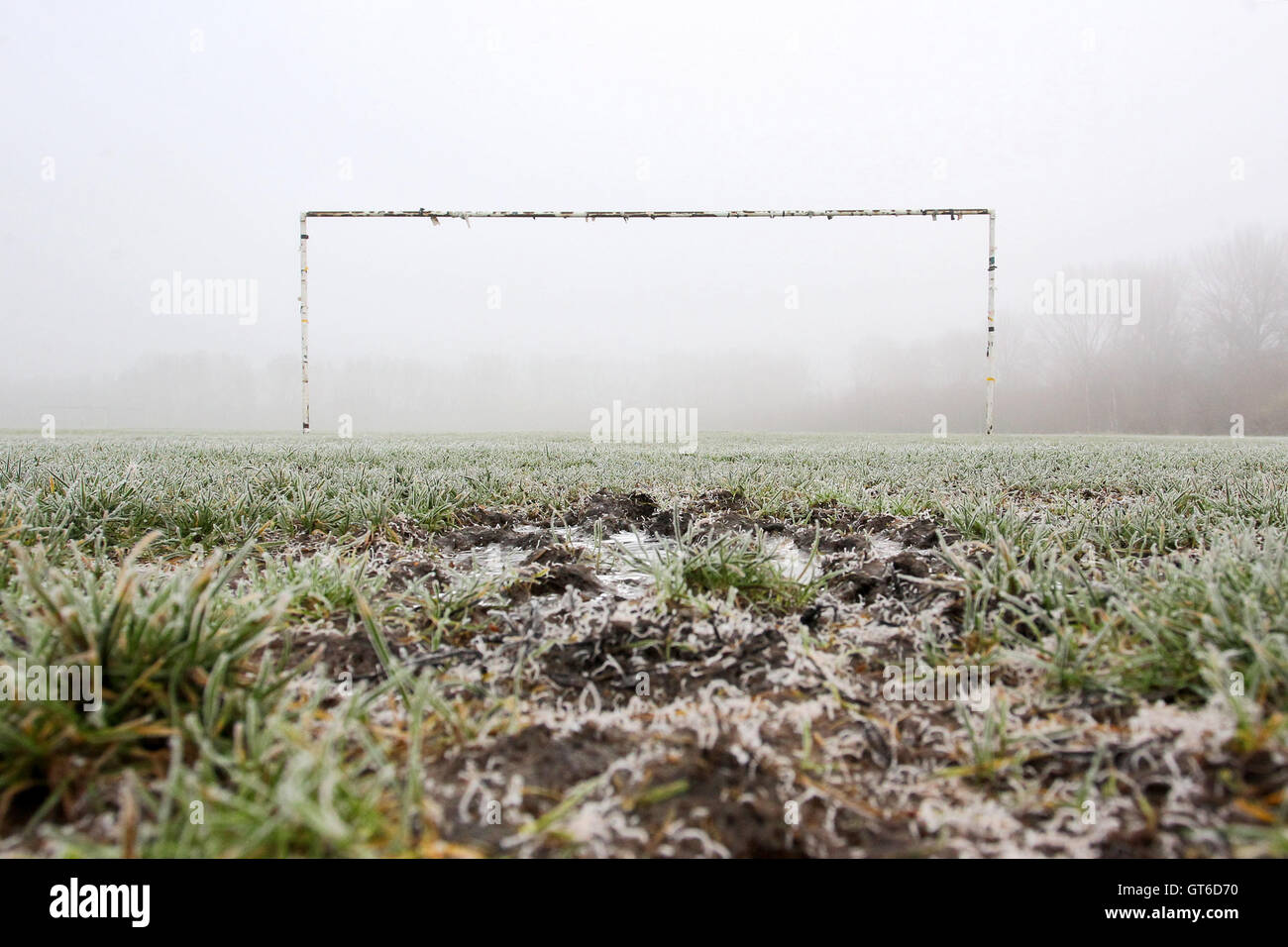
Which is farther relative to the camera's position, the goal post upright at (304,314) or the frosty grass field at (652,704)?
the goal post upright at (304,314)

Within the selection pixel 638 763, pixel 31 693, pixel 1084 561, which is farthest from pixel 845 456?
pixel 31 693

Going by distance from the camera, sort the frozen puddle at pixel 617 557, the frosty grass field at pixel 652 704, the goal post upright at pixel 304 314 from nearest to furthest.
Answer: the frosty grass field at pixel 652 704 → the frozen puddle at pixel 617 557 → the goal post upright at pixel 304 314

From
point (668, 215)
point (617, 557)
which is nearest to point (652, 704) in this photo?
point (617, 557)

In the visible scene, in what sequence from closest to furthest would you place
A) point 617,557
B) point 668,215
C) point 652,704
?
point 652,704 → point 617,557 → point 668,215

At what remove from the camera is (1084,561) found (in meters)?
1.77

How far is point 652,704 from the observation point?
3.77 feet

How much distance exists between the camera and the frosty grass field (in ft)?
2.53

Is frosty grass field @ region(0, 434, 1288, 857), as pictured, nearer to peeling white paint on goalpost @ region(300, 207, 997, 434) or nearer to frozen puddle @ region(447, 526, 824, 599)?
frozen puddle @ region(447, 526, 824, 599)

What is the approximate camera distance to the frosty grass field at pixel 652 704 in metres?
0.77

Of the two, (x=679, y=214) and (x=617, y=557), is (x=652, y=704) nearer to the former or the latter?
(x=617, y=557)

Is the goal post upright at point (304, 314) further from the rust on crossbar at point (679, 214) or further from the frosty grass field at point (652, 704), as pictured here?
the frosty grass field at point (652, 704)

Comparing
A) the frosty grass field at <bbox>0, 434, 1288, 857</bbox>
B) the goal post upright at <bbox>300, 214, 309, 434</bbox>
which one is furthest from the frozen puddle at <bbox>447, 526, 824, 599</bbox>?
the goal post upright at <bbox>300, 214, 309, 434</bbox>

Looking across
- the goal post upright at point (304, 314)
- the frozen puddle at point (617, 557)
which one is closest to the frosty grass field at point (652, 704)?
the frozen puddle at point (617, 557)

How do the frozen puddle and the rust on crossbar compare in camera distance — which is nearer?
the frozen puddle
